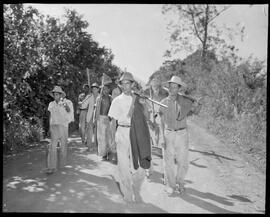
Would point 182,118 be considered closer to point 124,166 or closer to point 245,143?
point 124,166

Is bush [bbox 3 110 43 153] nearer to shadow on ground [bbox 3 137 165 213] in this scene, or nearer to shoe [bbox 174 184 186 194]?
shadow on ground [bbox 3 137 165 213]

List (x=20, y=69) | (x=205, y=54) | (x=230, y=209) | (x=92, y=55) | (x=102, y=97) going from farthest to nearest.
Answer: (x=205, y=54)
(x=92, y=55)
(x=102, y=97)
(x=20, y=69)
(x=230, y=209)

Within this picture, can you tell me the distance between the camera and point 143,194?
675 centimetres

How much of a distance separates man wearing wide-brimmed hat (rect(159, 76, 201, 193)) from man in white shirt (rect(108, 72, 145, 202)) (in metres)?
0.72

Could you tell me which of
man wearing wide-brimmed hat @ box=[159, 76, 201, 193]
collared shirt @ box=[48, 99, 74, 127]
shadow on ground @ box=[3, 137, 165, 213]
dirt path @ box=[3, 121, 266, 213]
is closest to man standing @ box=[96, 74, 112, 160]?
dirt path @ box=[3, 121, 266, 213]

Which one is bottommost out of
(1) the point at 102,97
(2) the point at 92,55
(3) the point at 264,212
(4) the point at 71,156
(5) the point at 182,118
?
(3) the point at 264,212

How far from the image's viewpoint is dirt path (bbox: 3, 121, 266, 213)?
6.09 meters

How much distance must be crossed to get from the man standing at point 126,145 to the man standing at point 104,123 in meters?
2.97

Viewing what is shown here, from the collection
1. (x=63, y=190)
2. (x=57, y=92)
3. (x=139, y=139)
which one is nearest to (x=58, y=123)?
(x=57, y=92)

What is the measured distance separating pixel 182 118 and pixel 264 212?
2.24m

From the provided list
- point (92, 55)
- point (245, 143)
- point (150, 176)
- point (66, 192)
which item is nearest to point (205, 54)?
point (92, 55)

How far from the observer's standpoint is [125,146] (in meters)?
6.43

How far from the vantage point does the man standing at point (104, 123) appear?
379 inches

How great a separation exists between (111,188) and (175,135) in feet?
5.40
